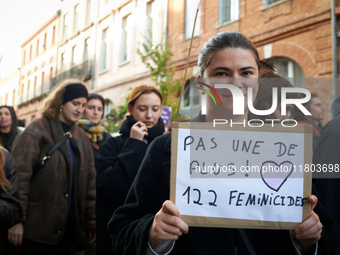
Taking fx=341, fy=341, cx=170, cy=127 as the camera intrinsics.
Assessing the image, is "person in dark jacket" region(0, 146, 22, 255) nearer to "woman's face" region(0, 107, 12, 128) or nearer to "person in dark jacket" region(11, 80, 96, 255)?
"person in dark jacket" region(11, 80, 96, 255)

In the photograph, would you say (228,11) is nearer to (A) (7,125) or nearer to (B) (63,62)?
(A) (7,125)

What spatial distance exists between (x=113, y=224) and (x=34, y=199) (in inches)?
61.8

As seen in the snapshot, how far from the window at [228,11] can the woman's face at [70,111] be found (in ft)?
24.7

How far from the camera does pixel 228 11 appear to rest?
1008 cm

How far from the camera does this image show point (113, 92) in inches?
637

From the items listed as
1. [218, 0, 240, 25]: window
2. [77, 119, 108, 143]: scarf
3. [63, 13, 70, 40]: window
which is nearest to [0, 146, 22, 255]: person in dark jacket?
[77, 119, 108, 143]: scarf

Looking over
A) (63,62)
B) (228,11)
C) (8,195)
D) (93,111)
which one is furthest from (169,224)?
(63,62)

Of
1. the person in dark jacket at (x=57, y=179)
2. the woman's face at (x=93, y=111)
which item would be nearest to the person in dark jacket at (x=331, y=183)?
the person in dark jacket at (x=57, y=179)

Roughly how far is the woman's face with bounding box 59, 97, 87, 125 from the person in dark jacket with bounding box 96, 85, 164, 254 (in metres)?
0.67

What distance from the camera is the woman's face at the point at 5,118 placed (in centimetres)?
423

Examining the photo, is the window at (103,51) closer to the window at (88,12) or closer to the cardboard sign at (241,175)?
the window at (88,12)

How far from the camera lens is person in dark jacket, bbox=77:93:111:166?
3.79 metres

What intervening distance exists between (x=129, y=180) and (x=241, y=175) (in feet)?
3.73

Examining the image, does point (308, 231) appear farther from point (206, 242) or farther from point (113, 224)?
point (113, 224)
